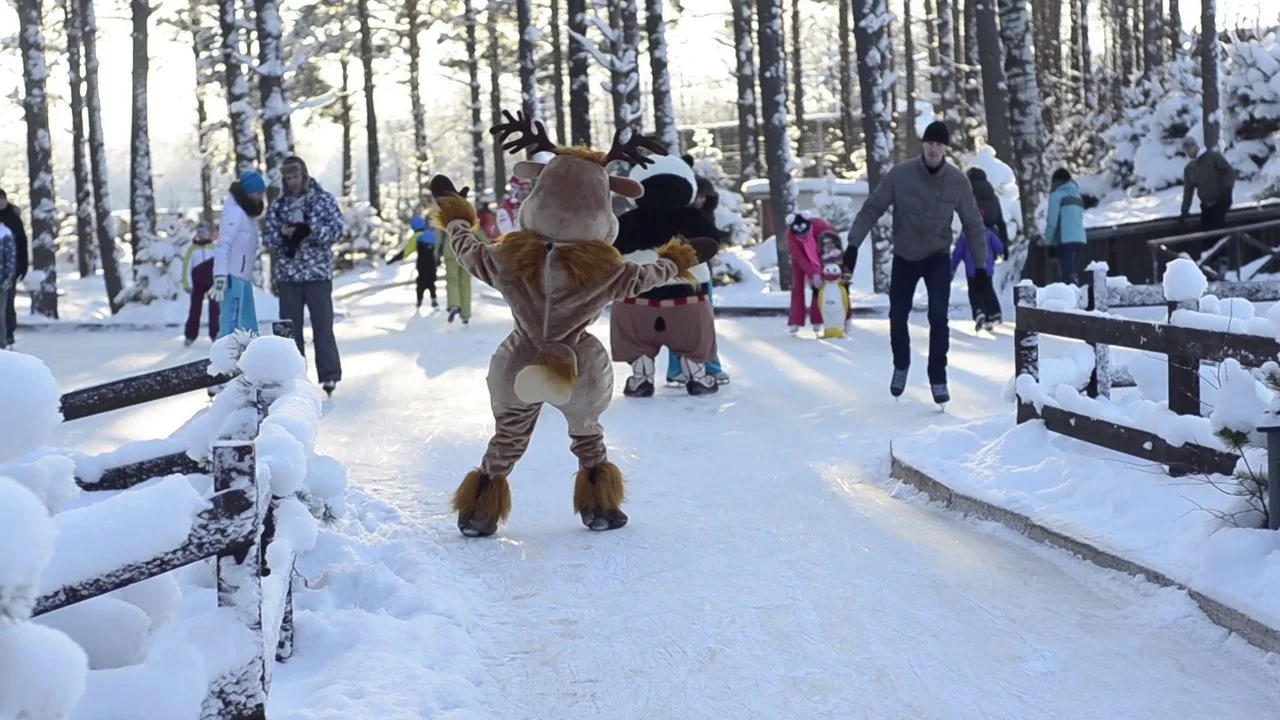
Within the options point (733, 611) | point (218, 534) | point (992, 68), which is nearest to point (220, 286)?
point (733, 611)

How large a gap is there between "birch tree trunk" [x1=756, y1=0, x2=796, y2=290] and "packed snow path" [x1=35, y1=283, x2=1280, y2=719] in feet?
48.1

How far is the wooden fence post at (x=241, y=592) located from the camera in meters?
3.30

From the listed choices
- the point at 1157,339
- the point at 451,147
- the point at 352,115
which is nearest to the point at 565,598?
the point at 1157,339

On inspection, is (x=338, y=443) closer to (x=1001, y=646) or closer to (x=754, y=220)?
(x=1001, y=646)

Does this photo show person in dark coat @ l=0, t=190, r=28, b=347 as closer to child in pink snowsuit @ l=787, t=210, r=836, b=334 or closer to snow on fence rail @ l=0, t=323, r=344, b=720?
child in pink snowsuit @ l=787, t=210, r=836, b=334

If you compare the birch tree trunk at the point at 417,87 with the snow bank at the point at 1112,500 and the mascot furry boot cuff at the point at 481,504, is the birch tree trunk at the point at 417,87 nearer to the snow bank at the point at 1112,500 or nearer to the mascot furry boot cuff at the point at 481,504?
the snow bank at the point at 1112,500

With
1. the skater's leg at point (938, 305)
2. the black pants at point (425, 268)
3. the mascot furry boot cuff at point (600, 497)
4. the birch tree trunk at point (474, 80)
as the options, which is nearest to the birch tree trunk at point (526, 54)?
the black pants at point (425, 268)

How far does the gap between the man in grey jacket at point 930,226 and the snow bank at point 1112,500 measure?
1.47 metres

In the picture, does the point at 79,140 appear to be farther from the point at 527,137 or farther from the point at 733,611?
the point at 733,611

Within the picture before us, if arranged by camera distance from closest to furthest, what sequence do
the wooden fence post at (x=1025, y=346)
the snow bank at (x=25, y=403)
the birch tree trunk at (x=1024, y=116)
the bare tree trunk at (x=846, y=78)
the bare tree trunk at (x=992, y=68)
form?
the snow bank at (x=25, y=403), the wooden fence post at (x=1025, y=346), the birch tree trunk at (x=1024, y=116), the bare tree trunk at (x=992, y=68), the bare tree trunk at (x=846, y=78)

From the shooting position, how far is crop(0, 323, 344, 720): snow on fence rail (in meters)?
2.79

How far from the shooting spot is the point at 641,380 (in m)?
12.0

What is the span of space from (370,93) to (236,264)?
33299mm

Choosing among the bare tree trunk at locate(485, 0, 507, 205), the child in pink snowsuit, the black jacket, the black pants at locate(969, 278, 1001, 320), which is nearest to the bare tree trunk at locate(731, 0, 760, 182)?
the bare tree trunk at locate(485, 0, 507, 205)
